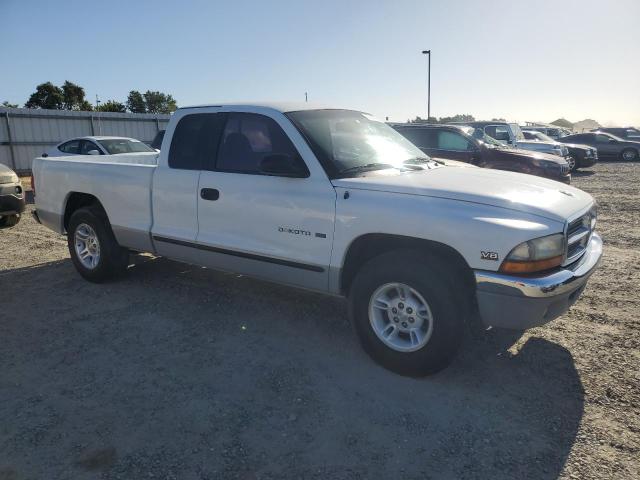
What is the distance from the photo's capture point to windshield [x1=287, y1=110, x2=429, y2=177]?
402cm

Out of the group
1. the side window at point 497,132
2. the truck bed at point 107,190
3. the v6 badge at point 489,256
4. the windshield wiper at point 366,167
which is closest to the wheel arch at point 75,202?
the truck bed at point 107,190

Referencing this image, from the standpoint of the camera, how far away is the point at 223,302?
513cm

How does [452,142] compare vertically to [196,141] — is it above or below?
below

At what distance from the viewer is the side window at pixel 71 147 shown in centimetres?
1362

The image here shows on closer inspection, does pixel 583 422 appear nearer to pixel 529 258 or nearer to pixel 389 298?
pixel 529 258

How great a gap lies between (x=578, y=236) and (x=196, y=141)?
3350 millimetres

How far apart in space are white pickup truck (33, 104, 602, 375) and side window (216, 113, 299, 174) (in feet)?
0.04

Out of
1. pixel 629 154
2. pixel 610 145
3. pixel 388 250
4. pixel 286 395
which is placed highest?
pixel 610 145

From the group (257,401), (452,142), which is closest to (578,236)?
(257,401)

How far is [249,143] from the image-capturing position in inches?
174

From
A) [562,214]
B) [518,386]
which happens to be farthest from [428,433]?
[562,214]

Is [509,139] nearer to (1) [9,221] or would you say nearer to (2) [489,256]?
(1) [9,221]

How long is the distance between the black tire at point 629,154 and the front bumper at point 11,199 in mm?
24801

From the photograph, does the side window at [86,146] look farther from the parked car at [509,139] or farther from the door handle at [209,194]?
the parked car at [509,139]
